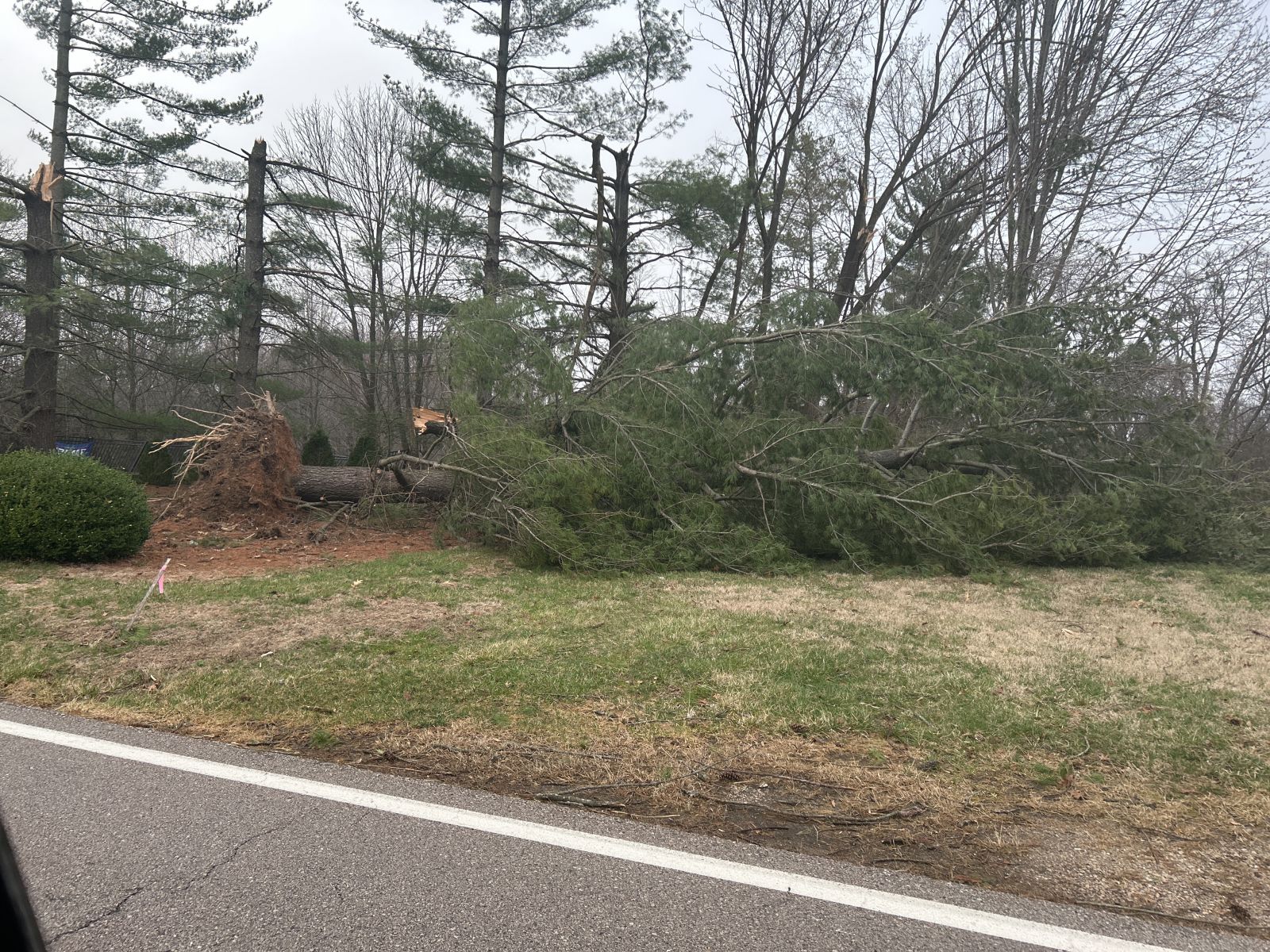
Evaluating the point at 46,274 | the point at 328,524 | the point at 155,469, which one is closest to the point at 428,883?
the point at 328,524

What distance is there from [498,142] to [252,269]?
5257mm

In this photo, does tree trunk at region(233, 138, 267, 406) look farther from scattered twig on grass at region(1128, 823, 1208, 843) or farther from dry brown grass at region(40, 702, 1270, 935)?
scattered twig on grass at region(1128, 823, 1208, 843)

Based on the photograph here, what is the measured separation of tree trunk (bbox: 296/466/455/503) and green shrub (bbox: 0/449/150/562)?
365 centimetres

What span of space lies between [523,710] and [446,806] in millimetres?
1147

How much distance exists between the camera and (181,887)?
2721 millimetres

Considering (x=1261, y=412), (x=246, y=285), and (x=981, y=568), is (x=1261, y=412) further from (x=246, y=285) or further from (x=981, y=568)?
(x=246, y=285)

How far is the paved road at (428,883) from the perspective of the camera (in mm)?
2518

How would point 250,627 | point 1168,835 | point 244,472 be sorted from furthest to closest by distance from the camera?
point 244,472, point 250,627, point 1168,835

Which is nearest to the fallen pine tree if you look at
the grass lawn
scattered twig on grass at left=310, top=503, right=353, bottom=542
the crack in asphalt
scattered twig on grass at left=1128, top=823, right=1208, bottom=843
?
scattered twig on grass at left=310, top=503, right=353, bottom=542

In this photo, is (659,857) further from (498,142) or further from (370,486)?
(498,142)

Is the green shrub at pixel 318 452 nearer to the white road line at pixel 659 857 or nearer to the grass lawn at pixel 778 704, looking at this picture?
the grass lawn at pixel 778 704

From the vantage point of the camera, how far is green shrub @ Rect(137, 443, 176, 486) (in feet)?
62.1

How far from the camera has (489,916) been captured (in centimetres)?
262

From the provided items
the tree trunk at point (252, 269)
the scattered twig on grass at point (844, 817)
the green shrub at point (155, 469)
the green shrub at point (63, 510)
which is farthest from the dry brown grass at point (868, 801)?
the green shrub at point (155, 469)
